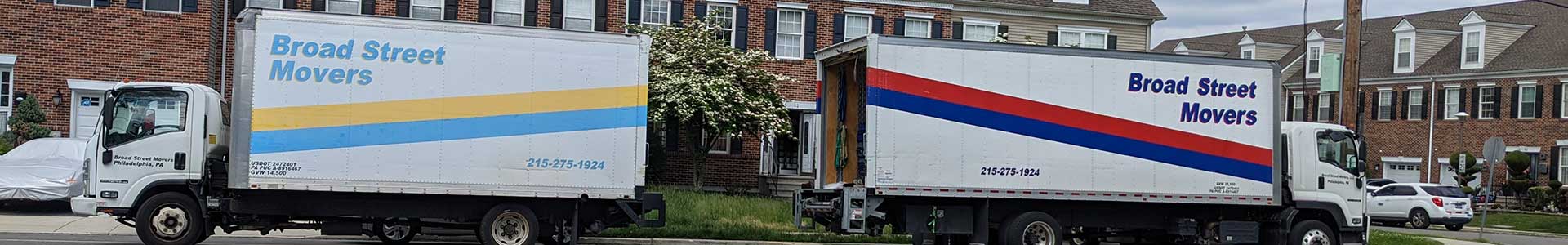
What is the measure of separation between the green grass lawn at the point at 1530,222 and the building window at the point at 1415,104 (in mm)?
10386

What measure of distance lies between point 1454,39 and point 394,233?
42948mm

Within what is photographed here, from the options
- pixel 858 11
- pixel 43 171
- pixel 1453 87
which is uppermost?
pixel 858 11

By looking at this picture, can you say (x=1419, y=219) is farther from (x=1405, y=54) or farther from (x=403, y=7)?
(x=403, y=7)

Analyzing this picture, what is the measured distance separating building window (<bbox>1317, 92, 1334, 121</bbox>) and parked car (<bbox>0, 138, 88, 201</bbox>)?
4252 cm

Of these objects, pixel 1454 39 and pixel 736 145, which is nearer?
pixel 736 145

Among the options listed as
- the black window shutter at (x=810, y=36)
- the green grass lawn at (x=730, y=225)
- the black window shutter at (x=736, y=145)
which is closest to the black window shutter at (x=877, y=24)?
the black window shutter at (x=810, y=36)

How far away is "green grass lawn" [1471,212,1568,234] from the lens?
32.8 m

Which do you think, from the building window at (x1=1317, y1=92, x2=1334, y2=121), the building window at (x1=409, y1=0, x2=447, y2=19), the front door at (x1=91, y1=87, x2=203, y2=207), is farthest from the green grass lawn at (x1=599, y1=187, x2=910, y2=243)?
the building window at (x1=1317, y1=92, x2=1334, y2=121)

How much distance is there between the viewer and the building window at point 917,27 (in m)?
35.4

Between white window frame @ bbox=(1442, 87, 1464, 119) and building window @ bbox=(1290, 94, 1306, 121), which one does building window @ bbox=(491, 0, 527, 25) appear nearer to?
white window frame @ bbox=(1442, 87, 1464, 119)

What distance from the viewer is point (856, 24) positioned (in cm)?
3500

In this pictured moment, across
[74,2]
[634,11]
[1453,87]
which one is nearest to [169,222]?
[74,2]

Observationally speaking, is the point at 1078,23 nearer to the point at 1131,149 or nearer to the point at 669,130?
the point at 669,130

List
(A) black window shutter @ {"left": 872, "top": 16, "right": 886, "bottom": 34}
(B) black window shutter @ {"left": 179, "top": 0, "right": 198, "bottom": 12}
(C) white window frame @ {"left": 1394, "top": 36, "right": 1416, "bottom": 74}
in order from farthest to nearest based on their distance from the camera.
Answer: (C) white window frame @ {"left": 1394, "top": 36, "right": 1416, "bottom": 74}
(A) black window shutter @ {"left": 872, "top": 16, "right": 886, "bottom": 34}
(B) black window shutter @ {"left": 179, "top": 0, "right": 198, "bottom": 12}
